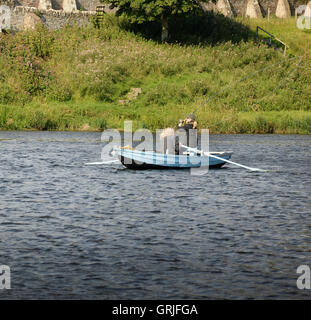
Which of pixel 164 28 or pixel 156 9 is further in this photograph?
pixel 164 28

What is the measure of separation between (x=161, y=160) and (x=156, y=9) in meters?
28.3

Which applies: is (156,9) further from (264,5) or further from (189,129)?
(189,129)

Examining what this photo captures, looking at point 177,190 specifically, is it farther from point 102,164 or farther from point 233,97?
point 233,97

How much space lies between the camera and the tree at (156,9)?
49719 mm

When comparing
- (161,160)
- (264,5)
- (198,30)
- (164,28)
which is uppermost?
(264,5)

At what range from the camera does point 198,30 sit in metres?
56.2

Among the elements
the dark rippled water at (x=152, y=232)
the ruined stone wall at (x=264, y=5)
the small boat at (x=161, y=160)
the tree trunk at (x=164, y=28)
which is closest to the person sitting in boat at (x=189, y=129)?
the small boat at (x=161, y=160)

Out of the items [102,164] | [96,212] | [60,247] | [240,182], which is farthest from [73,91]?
[60,247]

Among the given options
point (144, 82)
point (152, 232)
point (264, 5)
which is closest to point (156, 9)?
point (144, 82)

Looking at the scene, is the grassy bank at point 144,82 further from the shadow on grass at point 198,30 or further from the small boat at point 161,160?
the small boat at point 161,160

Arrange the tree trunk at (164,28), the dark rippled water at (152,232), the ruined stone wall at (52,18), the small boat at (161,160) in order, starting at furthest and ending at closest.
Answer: the ruined stone wall at (52,18) < the tree trunk at (164,28) < the small boat at (161,160) < the dark rippled water at (152,232)

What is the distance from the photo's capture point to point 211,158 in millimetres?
24562

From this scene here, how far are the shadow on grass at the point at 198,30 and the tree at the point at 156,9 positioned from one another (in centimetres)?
140
